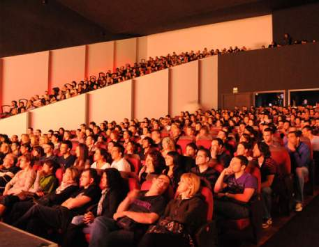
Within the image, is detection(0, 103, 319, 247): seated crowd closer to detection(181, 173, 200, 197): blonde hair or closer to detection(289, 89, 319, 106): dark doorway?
detection(181, 173, 200, 197): blonde hair

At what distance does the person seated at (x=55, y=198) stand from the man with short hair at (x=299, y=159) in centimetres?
254

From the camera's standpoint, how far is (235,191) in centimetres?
311

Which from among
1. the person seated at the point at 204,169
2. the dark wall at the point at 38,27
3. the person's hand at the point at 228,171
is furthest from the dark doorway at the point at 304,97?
the person's hand at the point at 228,171

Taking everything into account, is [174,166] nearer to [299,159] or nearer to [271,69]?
[299,159]

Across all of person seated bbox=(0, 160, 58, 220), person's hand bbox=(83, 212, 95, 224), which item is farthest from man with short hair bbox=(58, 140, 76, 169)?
person's hand bbox=(83, 212, 95, 224)

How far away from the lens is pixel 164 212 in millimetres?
2586

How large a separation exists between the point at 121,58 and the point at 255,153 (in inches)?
521

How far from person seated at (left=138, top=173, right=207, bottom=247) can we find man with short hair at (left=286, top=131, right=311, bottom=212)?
6.65 feet

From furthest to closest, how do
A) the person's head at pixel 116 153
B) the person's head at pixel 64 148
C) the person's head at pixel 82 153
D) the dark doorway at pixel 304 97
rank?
the dark doorway at pixel 304 97 → the person's head at pixel 64 148 → the person's head at pixel 82 153 → the person's head at pixel 116 153

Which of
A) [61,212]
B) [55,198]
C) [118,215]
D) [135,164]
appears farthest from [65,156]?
[118,215]

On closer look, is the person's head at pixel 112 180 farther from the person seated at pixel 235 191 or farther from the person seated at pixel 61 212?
the person seated at pixel 235 191

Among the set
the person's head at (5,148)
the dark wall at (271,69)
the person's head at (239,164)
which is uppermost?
the dark wall at (271,69)

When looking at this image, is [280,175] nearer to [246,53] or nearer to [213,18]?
[246,53]

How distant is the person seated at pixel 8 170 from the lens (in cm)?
440
